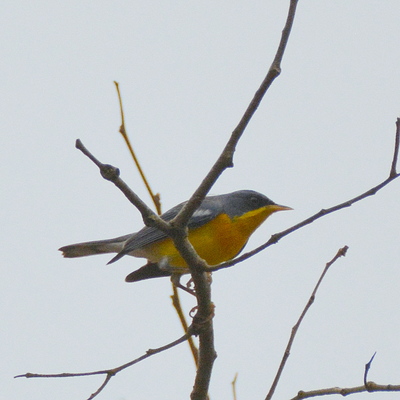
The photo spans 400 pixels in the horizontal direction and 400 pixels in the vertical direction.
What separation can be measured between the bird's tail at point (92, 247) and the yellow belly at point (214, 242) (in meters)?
0.75

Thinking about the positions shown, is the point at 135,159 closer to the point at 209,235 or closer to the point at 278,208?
the point at 209,235

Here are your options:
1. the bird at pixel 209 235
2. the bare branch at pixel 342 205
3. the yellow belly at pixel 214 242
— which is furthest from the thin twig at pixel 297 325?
the yellow belly at pixel 214 242

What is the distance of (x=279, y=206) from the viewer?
7.20 metres

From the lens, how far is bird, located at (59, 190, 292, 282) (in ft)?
21.4

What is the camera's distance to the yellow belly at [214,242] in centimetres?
650

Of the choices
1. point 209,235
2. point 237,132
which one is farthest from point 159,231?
point 237,132

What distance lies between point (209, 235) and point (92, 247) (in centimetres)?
172

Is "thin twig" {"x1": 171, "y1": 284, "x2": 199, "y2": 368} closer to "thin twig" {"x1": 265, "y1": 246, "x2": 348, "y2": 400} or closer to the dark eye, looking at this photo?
"thin twig" {"x1": 265, "y1": 246, "x2": 348, "y2": 400}

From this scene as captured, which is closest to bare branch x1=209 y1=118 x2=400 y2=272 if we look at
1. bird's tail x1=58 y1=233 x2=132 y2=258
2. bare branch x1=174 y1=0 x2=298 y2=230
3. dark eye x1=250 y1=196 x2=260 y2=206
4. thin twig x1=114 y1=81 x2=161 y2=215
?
bare branch x1=174 y1=0 x2=298 y2=230

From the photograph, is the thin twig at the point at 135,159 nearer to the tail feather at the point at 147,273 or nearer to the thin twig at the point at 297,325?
the thin twig at the point at 297,325

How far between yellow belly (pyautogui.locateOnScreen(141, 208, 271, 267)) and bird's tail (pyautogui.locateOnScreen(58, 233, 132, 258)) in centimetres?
75

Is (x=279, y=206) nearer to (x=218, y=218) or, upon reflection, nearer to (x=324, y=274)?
(x=218, y=218)

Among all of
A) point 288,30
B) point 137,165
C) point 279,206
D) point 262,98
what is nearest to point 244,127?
point 262,98

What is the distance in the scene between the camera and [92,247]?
297 inches
